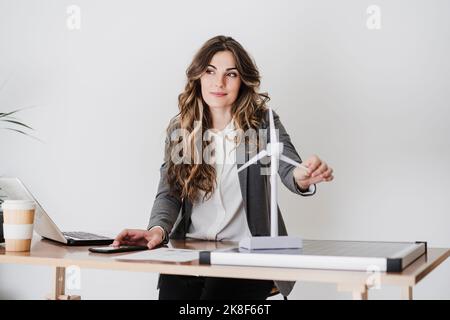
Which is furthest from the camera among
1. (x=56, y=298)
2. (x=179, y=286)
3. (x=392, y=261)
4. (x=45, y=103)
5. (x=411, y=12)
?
(x=45, y=103)

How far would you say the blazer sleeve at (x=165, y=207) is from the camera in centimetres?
190

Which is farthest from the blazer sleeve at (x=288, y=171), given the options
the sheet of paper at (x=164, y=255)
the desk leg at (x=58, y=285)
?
the desk leg at (x=58, y=285)

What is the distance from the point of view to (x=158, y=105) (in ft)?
10.1

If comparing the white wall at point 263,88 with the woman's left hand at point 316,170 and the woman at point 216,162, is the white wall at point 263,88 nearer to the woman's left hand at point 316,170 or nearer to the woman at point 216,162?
the woman at point 216,162

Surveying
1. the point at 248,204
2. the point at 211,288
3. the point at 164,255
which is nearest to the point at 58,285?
the point at 164,255

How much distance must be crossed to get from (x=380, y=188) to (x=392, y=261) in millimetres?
1588

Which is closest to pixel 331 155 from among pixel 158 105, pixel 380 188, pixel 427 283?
pixel 380 188

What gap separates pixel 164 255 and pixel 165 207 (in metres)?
0.61

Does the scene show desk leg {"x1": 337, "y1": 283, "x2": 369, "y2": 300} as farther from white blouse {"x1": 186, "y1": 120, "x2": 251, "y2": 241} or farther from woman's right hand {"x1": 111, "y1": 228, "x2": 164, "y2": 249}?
white blouse {"x1": 186, "y1": 120, "x2": 251, "y2": 241}

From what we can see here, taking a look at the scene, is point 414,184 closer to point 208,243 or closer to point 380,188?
point 380,188

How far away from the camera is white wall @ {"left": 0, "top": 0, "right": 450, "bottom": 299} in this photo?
2.62m

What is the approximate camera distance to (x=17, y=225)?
5.00 ft

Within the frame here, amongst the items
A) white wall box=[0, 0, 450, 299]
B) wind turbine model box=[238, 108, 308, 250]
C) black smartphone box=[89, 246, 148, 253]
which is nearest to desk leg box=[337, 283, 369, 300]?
wind turbine model box=[238, 108, 308, 250]

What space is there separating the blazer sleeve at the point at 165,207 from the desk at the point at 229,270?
28 centimetres
